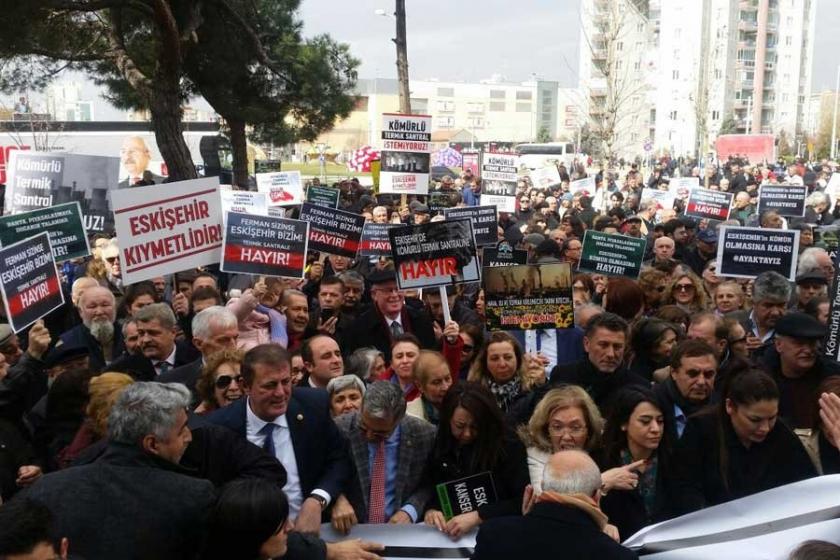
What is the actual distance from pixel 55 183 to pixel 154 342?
5.96 metres

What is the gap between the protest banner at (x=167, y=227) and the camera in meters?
7.77

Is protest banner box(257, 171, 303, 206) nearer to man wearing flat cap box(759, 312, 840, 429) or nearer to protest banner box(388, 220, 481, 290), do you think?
protest banner box(388, 220, 481, 290)

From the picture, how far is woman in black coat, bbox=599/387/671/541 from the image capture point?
4723mm

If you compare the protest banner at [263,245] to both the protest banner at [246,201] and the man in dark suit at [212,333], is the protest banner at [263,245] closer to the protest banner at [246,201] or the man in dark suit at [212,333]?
the man in dark suit at [212,333]

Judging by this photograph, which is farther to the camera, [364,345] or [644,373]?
A: [364,345]

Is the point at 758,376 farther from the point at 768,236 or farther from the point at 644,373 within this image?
the point at 768,236

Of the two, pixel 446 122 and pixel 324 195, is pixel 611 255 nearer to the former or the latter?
pixel 324 195

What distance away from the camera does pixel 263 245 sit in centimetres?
862

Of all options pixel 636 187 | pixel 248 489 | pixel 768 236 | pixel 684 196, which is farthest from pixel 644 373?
pixel 636 187

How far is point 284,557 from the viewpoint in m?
3.70

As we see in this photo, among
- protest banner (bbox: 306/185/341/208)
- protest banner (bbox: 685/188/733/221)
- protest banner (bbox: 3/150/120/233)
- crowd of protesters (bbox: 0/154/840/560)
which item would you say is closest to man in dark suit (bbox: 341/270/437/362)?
crowd of protesters (bbox: 0/154/840/560)

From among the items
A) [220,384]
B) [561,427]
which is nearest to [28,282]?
[220,384]

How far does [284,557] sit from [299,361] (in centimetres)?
269

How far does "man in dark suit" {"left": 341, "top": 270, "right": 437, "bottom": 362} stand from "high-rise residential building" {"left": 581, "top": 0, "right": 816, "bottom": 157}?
279 ft
